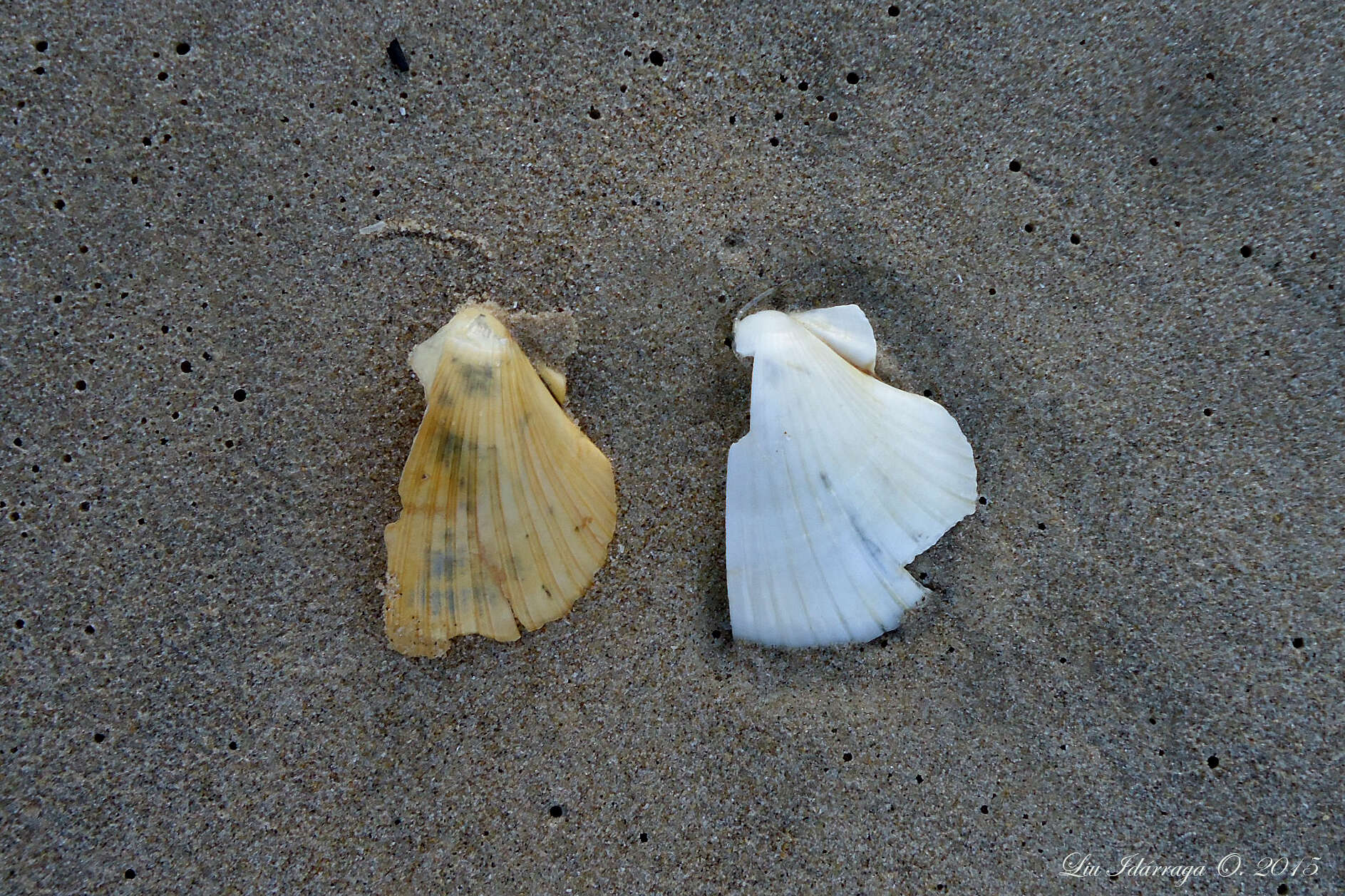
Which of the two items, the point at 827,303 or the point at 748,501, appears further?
the point at 827,303

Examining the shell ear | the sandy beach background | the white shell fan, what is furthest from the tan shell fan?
the shell ear

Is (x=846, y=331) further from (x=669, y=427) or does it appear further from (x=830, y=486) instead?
(x=669, y=427)

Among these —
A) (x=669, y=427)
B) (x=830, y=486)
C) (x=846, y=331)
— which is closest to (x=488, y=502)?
(x=669, y=427)

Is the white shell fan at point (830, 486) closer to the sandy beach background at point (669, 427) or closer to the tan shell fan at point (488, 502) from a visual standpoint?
the sandy beach background at point (669, 427)

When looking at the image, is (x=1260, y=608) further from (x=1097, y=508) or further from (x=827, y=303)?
(x=827, y=303)

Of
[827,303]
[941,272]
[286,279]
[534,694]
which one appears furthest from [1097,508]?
[286,279]

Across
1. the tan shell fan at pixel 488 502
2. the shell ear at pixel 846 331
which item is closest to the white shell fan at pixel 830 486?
the shell ear at pixel 846 331
